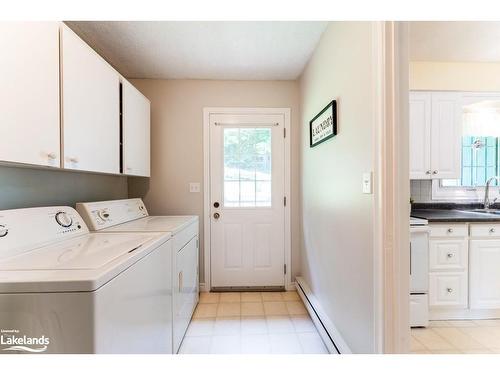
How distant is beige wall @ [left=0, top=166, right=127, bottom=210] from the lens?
1.33 meters

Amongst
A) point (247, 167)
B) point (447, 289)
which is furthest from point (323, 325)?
point (247, 167)

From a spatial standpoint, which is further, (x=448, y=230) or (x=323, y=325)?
(x=448, y=230)

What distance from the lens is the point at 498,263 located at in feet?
6.79

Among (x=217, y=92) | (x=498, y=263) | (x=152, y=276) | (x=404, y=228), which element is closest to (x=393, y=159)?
(x=404, y=228)

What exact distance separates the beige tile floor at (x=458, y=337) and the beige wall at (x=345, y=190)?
28.4 inches

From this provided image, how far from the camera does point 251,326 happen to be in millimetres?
2070

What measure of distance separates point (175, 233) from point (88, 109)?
3.07 feet

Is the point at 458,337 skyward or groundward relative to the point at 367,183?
groundward

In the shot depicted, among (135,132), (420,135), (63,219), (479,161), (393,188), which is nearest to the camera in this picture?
(393,188)

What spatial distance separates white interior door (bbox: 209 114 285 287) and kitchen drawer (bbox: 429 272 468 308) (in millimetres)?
1391

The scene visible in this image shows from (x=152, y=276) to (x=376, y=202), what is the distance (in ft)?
3.79

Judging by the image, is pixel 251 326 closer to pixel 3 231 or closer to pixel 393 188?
pixel 393 188
